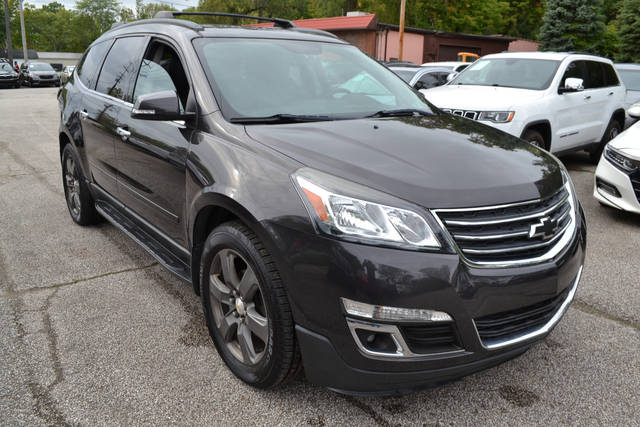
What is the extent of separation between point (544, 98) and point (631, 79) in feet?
19.2

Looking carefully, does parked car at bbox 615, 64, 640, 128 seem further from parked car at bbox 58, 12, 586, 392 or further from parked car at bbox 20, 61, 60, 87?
parked car at bbox 20, 61, 60, 87

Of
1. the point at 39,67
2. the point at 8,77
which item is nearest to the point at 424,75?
the point at 8,77

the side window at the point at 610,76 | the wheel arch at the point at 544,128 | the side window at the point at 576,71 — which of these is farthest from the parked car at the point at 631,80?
the wheel arch at the point at 544,128

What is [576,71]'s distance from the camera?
7.78 m

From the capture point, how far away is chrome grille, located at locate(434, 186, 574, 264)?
83.4 inches

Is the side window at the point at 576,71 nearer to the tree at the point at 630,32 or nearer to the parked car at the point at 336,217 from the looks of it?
the parked car at the point at 336,217

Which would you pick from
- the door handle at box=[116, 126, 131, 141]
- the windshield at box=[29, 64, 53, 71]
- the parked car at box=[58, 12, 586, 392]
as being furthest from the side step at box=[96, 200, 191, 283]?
the windshield at box=[29, 64, 53, 71]

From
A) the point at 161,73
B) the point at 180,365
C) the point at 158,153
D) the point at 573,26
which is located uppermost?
the point at 573,26

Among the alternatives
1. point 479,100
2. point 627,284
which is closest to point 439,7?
point 479,100

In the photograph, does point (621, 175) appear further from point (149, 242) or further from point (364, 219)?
point (149, 242)

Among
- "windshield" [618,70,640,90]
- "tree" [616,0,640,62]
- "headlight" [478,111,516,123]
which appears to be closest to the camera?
"headlight" [478,111,516,123]

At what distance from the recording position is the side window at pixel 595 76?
8141 millimetres

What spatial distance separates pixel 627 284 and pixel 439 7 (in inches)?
1495

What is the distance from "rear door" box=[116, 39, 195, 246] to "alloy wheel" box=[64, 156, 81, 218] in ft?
4.55
